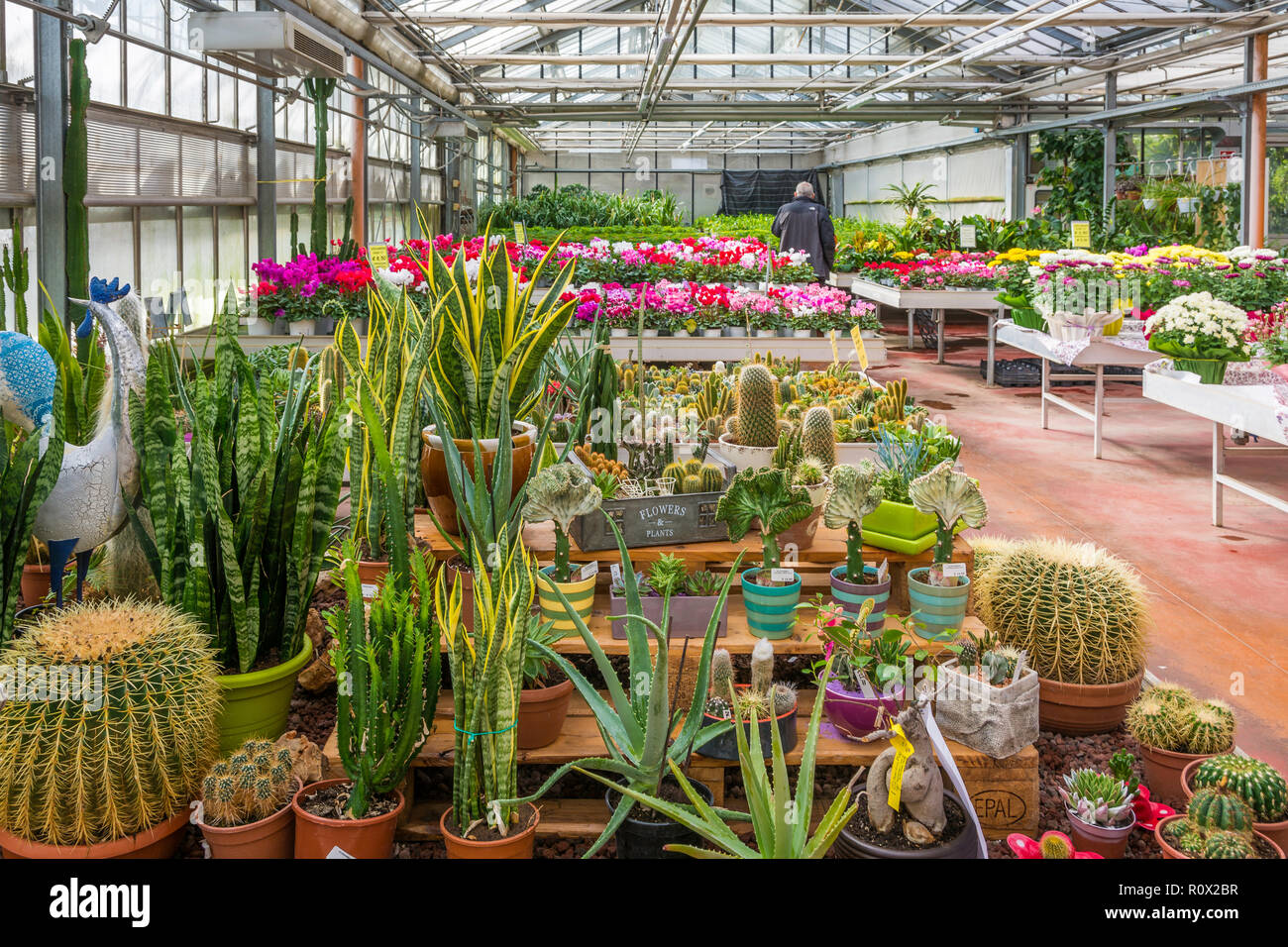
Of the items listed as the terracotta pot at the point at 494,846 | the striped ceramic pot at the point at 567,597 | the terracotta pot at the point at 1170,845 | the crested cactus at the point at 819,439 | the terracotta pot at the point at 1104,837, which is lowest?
the terracotta pot at the point at 1104,837

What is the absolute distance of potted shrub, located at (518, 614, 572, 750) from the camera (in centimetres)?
212

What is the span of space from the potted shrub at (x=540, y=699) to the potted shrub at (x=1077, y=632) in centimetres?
119

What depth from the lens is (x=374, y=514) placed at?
2.62 m

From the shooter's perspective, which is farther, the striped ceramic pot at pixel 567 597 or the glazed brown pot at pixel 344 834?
the striped ceramic pot at pixel 567 597

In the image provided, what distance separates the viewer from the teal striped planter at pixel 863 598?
2.48 m

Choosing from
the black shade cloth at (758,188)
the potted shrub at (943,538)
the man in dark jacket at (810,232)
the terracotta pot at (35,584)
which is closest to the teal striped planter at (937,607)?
the potted shrub at (943,538)

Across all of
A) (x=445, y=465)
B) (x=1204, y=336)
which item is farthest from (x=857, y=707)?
(x=1204, y=336)

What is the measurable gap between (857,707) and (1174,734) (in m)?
0.75

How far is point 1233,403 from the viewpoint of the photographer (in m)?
4.71

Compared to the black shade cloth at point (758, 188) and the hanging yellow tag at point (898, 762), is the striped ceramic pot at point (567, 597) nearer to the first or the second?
the hanging yellow tag at point (898, 762)

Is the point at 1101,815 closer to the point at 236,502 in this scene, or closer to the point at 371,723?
the point at 371,723

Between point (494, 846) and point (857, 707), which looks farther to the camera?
point (857, 707)
